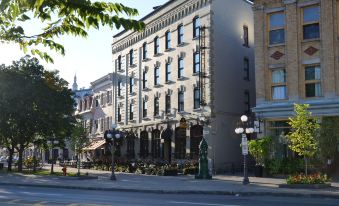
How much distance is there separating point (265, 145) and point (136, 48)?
863 inches

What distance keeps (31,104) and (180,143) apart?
515 inches

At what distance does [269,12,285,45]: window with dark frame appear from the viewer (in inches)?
1217

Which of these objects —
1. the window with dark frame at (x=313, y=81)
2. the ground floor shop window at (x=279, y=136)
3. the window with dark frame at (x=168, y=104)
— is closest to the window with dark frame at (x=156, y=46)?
the window with dark frame at (x=168, y=104)

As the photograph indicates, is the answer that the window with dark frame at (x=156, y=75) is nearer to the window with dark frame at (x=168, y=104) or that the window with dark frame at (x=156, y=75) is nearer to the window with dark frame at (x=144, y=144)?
the window with dark frame at (x=168, y=104)

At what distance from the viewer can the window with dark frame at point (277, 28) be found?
30922 mm

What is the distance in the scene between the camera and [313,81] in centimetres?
2952

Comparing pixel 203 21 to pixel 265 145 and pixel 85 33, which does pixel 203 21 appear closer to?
pixel 265 145

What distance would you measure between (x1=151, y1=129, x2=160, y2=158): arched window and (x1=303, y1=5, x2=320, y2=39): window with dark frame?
17689mm

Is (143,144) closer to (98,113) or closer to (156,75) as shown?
(156,75)

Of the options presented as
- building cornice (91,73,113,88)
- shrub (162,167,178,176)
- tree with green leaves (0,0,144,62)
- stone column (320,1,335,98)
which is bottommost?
shrub (162,167,178,176)

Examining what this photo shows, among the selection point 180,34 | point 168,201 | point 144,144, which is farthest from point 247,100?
point 168,201

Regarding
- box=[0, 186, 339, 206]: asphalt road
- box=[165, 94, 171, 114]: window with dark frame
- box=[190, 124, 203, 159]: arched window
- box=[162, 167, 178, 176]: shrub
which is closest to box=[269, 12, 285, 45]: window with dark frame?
box=[190, 124, 203, 159]: arched window

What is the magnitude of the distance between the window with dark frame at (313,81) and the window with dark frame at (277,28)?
265cm

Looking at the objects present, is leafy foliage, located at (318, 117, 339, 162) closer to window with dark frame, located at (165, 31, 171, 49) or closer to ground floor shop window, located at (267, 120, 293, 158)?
ground floor shop window, located at (267, 120, 293, 158)
